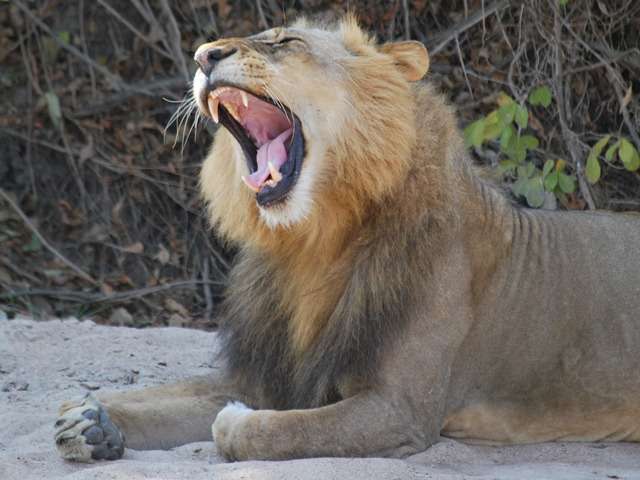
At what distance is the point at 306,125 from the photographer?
13.0 feet

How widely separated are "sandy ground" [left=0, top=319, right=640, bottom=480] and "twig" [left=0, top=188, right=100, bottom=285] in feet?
5.29

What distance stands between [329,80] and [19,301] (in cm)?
391

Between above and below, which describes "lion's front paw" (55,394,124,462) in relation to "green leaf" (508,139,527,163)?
below

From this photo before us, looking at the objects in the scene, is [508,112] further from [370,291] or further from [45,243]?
[45,243]

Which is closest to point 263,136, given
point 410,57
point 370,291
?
point 410,57

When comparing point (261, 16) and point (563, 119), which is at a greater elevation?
point (261, 16)

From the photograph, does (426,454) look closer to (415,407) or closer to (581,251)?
(415,407)

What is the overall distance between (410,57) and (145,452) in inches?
63.5

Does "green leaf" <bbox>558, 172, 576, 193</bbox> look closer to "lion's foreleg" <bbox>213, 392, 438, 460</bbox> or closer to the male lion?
the male lion

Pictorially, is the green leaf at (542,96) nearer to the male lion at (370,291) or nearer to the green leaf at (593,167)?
the green leaf at (593,167)

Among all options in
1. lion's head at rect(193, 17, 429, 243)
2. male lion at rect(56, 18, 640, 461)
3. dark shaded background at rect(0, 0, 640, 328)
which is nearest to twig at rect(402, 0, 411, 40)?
dark shaded background at rect(0, 0, 640, 328)

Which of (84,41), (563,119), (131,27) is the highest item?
(131,27)

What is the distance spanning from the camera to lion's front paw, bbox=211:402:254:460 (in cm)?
370

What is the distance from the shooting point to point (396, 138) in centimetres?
400
